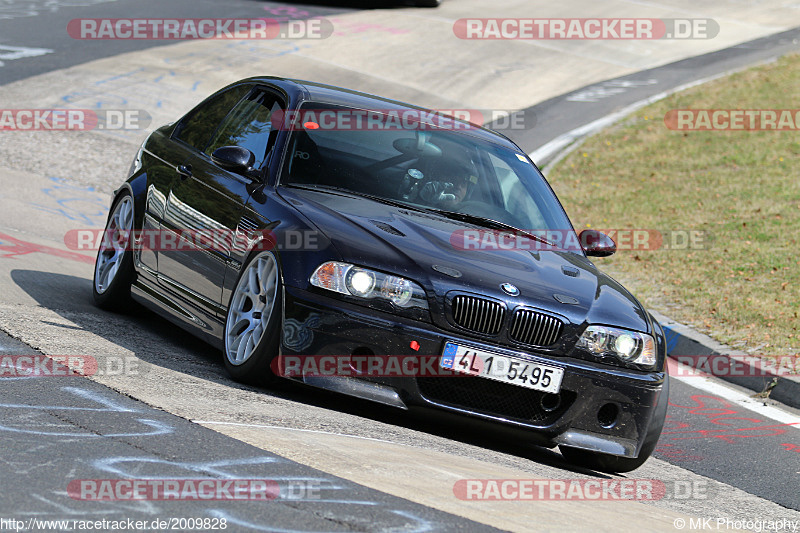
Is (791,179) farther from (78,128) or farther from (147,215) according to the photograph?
(147,215)

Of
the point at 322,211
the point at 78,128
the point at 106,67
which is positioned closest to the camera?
the point at 322,211

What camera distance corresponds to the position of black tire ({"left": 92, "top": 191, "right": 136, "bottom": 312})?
25.4ft

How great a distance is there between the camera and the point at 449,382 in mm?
5625

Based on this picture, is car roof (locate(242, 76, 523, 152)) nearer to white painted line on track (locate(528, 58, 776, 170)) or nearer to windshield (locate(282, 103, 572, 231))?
windshield (locate(282, 103, 572, 231))

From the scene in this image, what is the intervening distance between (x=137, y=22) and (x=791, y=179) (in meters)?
12.8

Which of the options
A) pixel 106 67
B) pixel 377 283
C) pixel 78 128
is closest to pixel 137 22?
pixel 106 67

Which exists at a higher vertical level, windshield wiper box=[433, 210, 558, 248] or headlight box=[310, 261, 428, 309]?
windshield wiper box=[433, 210, 558, 248]

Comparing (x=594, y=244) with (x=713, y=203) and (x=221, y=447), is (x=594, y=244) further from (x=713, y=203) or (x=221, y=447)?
(x=713, y=203)

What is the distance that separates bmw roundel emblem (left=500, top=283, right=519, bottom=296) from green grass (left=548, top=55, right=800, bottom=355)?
4.54 m

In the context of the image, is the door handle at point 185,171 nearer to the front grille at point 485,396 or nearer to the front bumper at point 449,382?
the front bumper at point 449,382

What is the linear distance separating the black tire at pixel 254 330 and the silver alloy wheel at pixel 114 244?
180 centimetres

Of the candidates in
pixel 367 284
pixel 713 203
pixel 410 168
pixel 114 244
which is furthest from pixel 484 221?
pixel 713 203

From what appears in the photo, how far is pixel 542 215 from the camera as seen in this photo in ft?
23.5

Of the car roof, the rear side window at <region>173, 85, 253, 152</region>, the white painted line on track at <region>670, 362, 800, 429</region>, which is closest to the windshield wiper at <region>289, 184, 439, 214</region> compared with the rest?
the car roof
